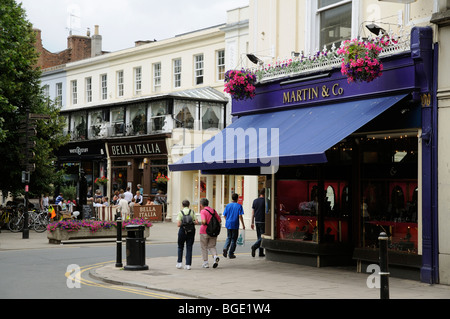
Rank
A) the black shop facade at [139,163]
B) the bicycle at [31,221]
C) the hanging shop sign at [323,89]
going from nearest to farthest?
the hanging shop sign at [323,89], the bicycle at [31,221], the black shop facade at [139,163]

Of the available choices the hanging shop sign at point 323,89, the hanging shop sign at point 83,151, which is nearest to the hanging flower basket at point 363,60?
the hanging shop sign at point 323,89

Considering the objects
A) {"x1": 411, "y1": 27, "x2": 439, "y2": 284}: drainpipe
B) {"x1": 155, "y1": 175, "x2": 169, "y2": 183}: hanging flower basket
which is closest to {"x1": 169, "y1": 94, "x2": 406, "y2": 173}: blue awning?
{"x1": 411, "y1": 27, "x2": 439, "y2": 284}: drainpipe

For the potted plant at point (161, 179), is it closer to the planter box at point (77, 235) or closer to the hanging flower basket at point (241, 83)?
the planter box at point (77, 235)

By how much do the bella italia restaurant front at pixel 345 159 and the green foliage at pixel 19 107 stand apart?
12954 millimetres

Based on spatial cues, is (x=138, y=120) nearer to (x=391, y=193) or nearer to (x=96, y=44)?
(x=96, y=44)

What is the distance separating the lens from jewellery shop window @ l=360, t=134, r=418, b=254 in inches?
555

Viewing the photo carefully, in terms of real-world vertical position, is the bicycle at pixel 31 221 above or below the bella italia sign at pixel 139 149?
below

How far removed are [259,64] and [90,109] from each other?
2577cm

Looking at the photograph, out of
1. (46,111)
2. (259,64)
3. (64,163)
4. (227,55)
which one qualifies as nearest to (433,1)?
(259,64)

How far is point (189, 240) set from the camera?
51.9 feet

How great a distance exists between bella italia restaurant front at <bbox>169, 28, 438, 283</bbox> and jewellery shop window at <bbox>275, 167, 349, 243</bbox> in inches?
1.0

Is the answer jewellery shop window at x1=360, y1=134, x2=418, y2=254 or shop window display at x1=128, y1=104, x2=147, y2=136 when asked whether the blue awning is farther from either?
shop window display at x1=128, y1=104, x2=147, y2=136

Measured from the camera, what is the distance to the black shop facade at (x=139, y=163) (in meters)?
36.8

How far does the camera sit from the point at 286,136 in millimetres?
15172
